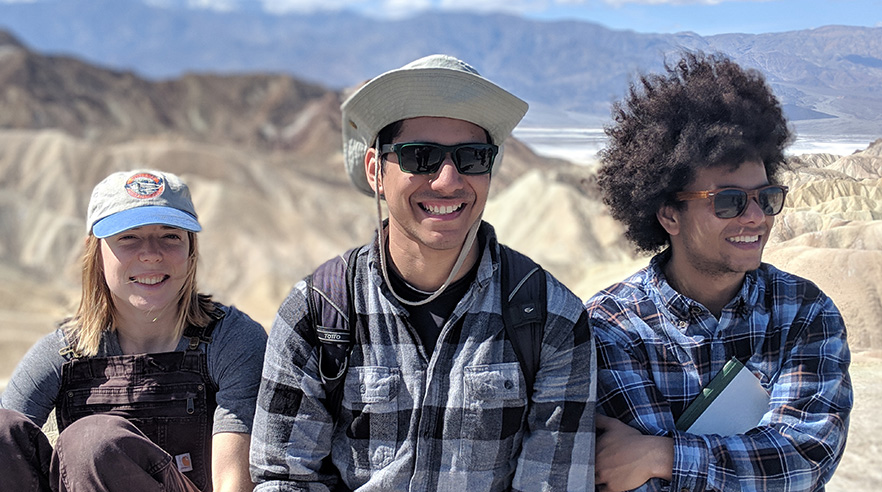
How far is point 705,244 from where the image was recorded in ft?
9.10

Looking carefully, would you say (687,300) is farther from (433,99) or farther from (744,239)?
(433,99)

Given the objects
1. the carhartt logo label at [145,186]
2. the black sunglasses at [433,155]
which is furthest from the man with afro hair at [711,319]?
the carhartt logo label at [145,186]

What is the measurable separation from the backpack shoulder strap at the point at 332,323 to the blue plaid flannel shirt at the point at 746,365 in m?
0.88

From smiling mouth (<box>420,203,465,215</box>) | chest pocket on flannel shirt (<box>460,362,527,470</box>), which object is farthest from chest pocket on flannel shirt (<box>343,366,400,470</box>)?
smiling mouth (<box>420,203,465,215</box>)

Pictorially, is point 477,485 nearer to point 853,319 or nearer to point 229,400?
point 229,400

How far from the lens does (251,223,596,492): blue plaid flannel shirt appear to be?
7.73 feet

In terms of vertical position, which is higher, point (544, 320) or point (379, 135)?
point (379, 135)

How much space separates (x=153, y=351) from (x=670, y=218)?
1922 mm

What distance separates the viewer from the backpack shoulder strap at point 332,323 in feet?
7.79

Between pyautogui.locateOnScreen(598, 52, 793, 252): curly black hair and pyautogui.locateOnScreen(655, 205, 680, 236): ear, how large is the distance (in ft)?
0.08

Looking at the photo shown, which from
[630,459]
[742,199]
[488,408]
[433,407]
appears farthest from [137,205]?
[742,199]

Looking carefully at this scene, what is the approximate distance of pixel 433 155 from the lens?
236 centimetres

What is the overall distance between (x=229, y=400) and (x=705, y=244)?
5.59 feet

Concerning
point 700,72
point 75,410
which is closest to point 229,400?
point 75,410
